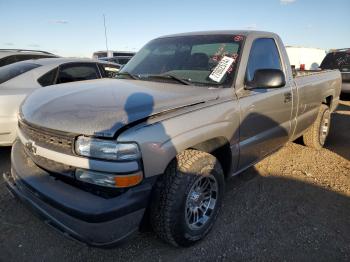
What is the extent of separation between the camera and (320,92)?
16.6 feet

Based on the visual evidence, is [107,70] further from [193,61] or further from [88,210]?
[88,210]

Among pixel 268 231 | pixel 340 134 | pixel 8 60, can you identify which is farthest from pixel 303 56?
pixel 268 231

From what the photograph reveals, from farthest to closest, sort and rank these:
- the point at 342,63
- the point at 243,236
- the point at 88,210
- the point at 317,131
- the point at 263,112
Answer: the point at 342,63 → the point at 317,131 → the point at 263,112 → the point at 243,236 → the point at 88,210

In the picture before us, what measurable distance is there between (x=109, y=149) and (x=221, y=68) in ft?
5.35

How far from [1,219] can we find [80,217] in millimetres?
1567

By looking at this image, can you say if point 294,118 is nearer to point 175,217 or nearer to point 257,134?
point 257,134

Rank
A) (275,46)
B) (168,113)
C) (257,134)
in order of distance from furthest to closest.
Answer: (275,46) < (257,134) < (168,113)

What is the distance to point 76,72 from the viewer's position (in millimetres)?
5488

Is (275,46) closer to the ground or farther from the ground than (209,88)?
farther from the ground

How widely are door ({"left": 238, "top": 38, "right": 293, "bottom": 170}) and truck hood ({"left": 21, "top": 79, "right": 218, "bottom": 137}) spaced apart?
0.55 metres

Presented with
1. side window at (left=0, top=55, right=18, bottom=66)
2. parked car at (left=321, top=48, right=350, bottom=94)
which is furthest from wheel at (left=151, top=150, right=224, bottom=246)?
parked car at (left=321, top=48, right=350, bottom=94)

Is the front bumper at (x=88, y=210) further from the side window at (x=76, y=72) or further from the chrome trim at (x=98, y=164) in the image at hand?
the side window at (x=76, y=72)

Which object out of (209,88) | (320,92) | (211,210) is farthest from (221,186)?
(320,92)

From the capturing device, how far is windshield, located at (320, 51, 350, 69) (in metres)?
10.2
